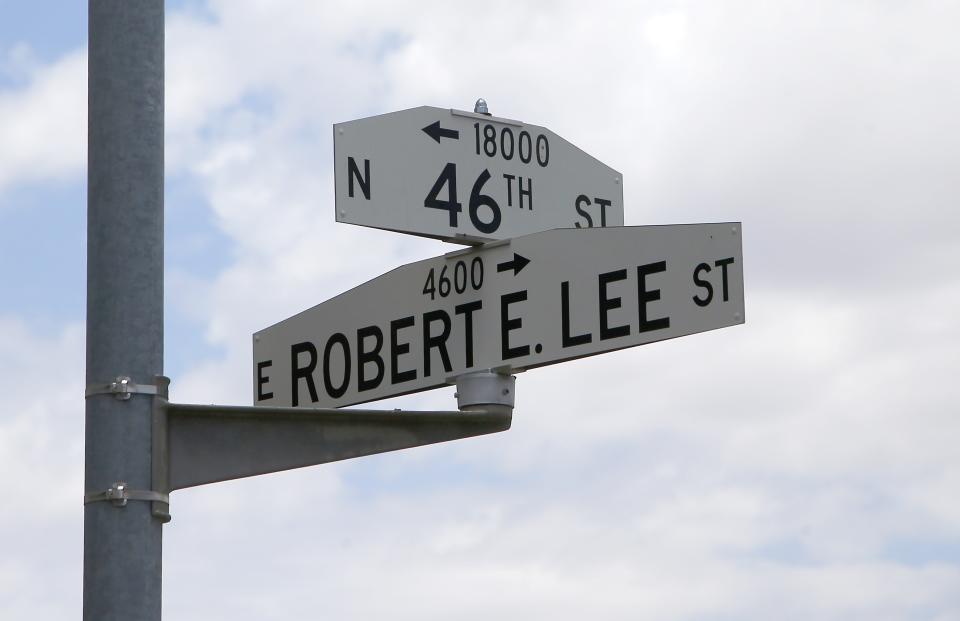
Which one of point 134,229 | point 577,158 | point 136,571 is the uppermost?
point 577,158

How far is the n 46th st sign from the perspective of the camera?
4.20 meters

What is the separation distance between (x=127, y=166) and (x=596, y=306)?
150cm

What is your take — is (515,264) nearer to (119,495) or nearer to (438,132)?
(438,132)

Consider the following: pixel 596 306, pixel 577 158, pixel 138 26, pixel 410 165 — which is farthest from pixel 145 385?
pixel 577 158

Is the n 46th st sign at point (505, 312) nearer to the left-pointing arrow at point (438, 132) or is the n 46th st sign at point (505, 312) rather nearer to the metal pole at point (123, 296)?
the left-pointing arrow at point (438, 132)

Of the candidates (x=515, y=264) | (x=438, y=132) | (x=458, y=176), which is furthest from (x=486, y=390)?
(x=438, y=132)

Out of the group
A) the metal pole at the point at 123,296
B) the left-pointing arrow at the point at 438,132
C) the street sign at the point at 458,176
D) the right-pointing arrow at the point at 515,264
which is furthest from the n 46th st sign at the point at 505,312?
the metal pole at the point at 123,296

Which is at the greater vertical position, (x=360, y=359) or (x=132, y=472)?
(x=360, y=359)

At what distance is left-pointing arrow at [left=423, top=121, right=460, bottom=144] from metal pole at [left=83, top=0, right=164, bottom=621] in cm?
164

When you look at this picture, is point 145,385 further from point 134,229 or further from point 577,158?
point 577,158

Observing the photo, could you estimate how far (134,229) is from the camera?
320 cm

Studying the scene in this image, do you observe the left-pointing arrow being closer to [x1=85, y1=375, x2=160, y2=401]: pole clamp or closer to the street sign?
the street sign

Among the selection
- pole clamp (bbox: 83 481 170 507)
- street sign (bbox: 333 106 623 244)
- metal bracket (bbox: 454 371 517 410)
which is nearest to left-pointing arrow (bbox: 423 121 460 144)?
street sign (bbox: 333 106 623 244)

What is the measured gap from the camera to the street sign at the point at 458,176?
471cm
